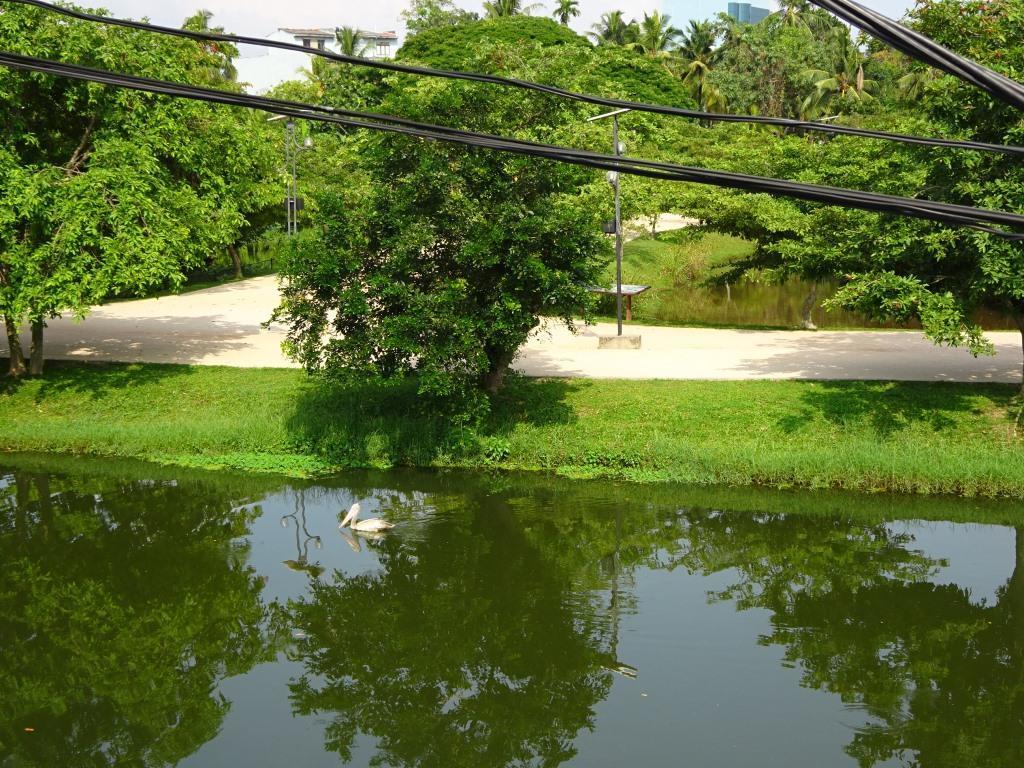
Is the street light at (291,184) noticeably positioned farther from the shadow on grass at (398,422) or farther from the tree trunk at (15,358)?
the shadow on grass at (398,422)

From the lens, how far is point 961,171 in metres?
14.3

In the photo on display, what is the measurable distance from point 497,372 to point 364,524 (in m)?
4.21

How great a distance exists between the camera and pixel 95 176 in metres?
16.3

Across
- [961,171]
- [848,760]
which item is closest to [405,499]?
[848,760]

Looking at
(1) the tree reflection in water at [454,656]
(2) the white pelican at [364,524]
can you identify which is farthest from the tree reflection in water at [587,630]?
(2) the white pelican at [364,524]

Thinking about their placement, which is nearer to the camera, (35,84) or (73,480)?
(73,480)

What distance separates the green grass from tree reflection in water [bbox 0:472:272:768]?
1.43 m

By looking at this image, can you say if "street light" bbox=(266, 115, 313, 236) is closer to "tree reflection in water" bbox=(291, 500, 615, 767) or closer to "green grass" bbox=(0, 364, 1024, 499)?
"green grass" bbox=(0, 364, 1024, 499)

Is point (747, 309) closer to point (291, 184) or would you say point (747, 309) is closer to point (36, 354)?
point (291, 184)

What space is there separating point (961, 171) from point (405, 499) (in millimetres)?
8643

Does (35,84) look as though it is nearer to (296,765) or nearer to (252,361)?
(252,361)

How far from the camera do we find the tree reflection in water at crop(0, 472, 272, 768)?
851 centimetres

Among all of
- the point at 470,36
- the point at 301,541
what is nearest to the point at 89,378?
the point at 301,541

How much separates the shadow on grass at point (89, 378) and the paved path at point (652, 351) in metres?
0.66
